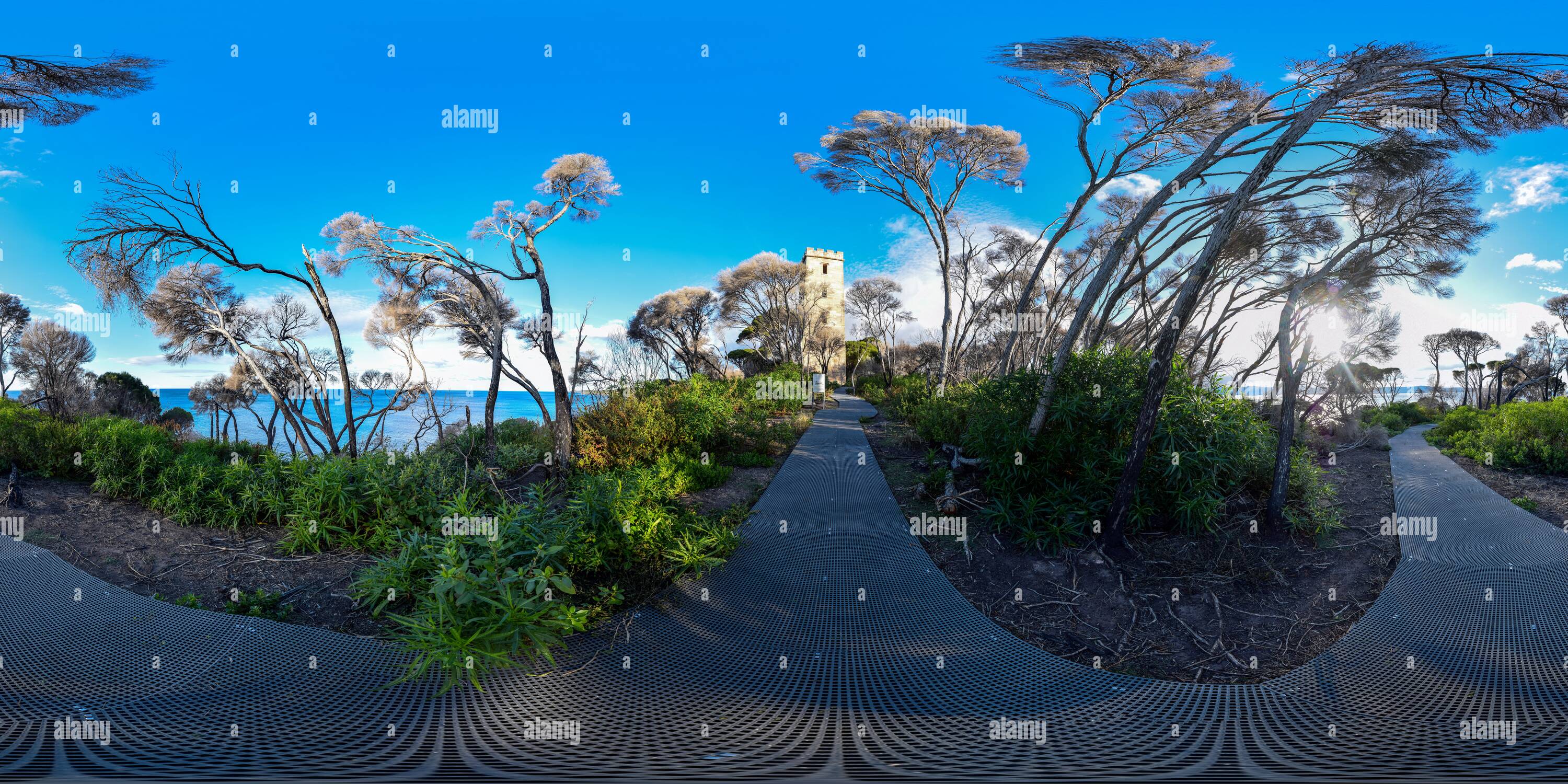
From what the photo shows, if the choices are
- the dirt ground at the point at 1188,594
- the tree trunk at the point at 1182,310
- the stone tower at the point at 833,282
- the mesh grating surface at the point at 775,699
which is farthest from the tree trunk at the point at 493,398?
the stone tower at the point at 833,282

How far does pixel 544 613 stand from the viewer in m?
2.69

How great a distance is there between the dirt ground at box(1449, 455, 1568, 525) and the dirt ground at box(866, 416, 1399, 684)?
222cm

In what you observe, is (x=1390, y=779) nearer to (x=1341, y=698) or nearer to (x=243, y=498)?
(x=1341, y=698)

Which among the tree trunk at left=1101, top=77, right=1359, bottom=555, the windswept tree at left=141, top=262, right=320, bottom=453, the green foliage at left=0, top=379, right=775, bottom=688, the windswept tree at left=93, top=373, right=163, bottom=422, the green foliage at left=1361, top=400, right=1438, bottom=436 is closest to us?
the green foliage at left=0, top=379, right=775, bottom=688

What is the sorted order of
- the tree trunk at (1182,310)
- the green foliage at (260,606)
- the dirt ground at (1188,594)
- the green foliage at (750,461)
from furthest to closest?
the green foliage at (750,461) → the tree trunk at (1182,310) → the green foliage at (260,606) → the dirt ground at (1188,594)

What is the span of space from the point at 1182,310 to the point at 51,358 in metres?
25.8

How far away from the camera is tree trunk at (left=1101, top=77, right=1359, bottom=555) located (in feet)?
12.7

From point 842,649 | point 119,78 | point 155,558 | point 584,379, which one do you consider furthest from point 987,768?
point 584,379

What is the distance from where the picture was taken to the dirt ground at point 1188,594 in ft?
10.3

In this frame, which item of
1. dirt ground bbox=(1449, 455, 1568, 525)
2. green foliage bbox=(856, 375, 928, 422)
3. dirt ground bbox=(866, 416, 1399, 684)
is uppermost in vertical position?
green foliage bbox=(856, 375, 928, 422)

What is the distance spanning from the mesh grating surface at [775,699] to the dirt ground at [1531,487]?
2789 mm

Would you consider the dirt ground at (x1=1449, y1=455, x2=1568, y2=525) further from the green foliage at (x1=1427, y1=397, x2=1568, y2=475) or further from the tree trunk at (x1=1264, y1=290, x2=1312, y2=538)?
the tree trunk at (x1=1264, y1=290, x2=1312, y2=538)

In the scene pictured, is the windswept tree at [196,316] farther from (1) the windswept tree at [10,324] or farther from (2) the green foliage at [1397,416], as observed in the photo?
(2) the green foliage at [1397,416]

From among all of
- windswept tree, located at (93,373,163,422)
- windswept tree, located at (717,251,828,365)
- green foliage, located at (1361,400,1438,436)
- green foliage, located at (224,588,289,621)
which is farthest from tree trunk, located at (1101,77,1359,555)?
windswept tree, located at (93,373,163,422)
